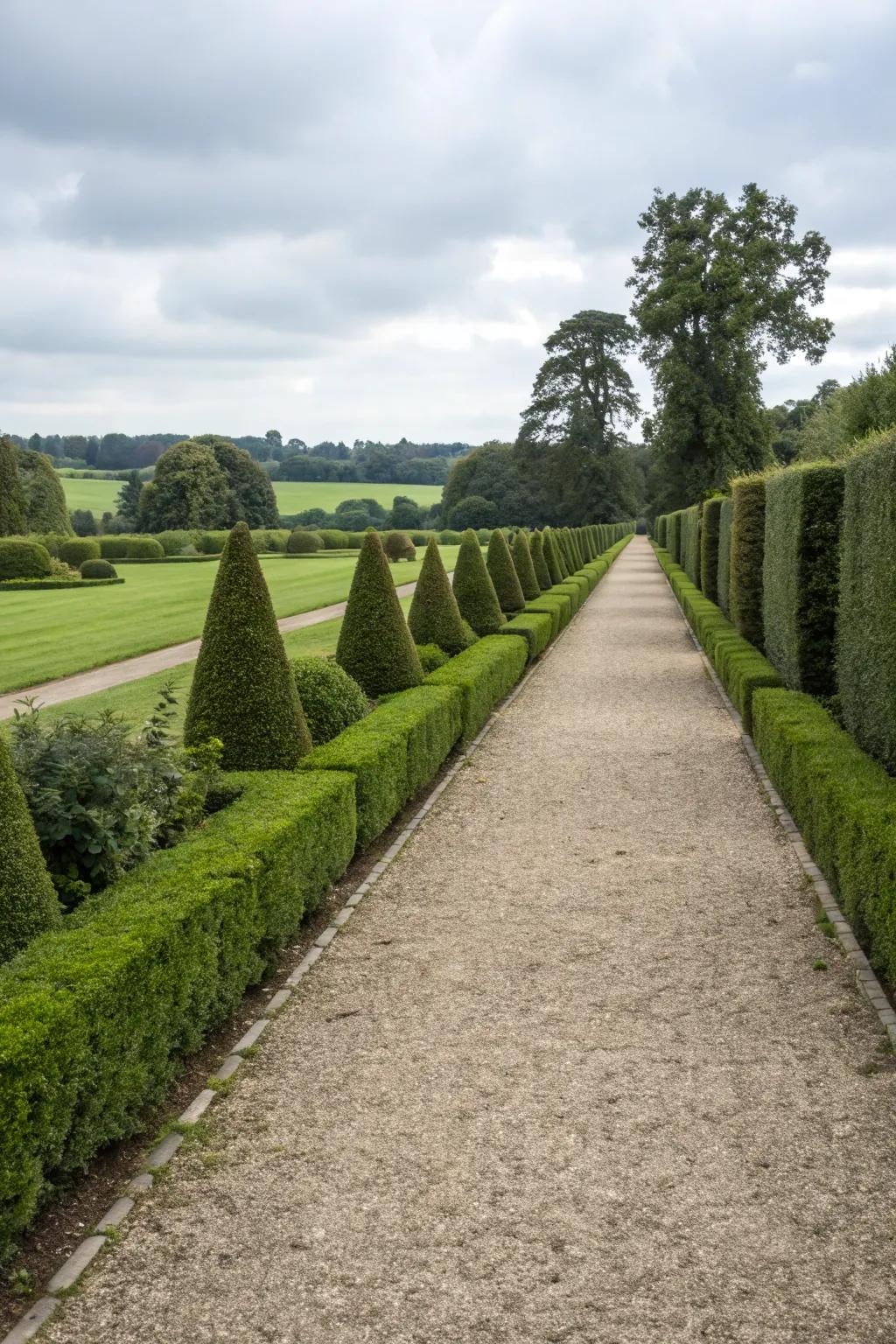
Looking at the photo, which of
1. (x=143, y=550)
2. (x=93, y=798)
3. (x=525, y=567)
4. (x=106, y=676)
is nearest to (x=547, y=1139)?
(x=93, y=798)

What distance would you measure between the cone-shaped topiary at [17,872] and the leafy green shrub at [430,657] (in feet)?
34.6

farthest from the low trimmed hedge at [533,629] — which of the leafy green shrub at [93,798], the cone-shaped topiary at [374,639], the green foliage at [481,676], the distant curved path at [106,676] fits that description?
the leafy green shrub at [93,798]

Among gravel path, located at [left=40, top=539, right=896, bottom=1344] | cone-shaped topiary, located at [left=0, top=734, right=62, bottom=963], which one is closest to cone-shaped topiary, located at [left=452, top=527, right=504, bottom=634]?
gravel path, located at [left=40, top=539, right=896, bottom=1344]

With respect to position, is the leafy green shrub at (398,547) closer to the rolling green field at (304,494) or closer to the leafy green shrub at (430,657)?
the leafy green shrub at (430,657)

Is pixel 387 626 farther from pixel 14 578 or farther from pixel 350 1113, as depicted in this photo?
pixel 14 578

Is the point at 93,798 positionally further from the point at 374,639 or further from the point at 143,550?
the point at 143,550

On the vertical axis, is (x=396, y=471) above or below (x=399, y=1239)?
above

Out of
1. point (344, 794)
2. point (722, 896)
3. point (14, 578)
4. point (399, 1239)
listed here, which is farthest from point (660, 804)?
point (14, 578)

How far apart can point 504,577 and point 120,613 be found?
12.2 m

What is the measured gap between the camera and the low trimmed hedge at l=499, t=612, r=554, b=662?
19.9 metres

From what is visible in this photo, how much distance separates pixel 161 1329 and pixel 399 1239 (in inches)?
33.5

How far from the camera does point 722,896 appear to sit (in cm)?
779

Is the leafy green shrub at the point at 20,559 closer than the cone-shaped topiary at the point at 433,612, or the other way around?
the cone-shaped topiary at the point at 433,612

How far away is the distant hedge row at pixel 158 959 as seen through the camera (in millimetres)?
3857
